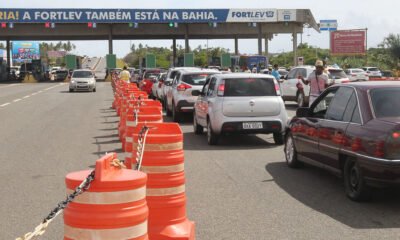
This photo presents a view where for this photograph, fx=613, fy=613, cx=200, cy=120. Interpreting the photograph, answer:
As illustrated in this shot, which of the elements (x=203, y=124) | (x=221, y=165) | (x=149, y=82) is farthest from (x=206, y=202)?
(x=149, y=82)

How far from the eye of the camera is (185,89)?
59.3ft

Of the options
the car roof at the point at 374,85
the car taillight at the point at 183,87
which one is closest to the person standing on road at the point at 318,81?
the car taillight at the point at 183,87

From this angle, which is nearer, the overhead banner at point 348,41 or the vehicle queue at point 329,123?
the vehicle queue at point 329,123

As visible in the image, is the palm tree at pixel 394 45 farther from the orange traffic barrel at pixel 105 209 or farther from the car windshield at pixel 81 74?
the orange traffic barrel at pixel 105 209

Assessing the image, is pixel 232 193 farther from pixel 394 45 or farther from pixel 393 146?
pixel 394 45

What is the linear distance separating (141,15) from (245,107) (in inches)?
1863

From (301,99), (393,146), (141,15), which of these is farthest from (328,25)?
(393,146)

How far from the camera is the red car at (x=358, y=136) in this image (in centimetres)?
659

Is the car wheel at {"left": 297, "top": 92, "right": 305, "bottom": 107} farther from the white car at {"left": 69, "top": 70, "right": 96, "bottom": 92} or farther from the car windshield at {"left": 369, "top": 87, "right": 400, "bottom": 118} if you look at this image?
the white car at {"left": 69, "top": 70, "right": 96, "bottom": 92}

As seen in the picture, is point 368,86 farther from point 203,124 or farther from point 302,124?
point 203,124

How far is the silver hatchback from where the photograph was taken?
488 inches

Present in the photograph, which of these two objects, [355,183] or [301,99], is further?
[301,99]

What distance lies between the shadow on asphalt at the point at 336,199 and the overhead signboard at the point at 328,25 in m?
59.3

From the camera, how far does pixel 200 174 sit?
9195mm
